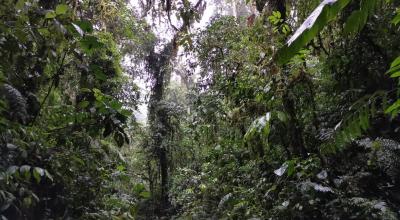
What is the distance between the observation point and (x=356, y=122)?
190 centimetres

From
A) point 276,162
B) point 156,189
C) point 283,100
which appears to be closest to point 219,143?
point 276,162

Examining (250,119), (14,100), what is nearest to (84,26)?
(14,100)

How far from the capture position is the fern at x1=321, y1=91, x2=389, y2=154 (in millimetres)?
1729

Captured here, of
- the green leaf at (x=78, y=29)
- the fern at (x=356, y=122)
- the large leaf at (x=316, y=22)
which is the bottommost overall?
the large leaf at (x=316, y=22)

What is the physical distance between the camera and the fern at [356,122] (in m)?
1.73

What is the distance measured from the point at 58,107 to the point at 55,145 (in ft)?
1.24

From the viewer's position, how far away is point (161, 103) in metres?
8.97

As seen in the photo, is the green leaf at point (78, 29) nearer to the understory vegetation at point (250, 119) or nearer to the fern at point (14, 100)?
the understory vegetation at point (250, 119)

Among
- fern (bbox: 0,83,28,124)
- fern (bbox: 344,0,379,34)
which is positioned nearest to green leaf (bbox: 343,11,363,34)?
fern (bbox: 344,0,379,34)

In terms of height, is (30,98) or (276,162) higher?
(30,98)

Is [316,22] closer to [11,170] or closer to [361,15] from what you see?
[361,15]

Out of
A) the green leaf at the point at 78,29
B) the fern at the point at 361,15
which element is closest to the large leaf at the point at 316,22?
the fern at the point at 361,15

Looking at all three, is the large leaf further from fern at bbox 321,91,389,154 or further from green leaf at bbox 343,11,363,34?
fern at bbox 321,91,389,154

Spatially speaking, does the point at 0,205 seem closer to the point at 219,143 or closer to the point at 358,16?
the point at 358,16
